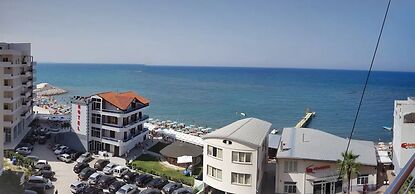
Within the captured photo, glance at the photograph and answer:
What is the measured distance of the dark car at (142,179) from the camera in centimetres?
580

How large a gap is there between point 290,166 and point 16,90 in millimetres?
5941

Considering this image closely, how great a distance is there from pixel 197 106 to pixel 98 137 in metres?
13.7

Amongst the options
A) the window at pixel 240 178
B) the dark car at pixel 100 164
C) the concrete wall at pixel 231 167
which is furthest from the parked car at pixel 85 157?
the window at pixel 240 178

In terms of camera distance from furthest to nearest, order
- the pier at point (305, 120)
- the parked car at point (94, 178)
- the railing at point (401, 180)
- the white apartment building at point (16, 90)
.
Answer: the pier at point (305, 120), the white apartment building at point (16, 90), the parked car at point (94, 178), the railing at point (401, 180)

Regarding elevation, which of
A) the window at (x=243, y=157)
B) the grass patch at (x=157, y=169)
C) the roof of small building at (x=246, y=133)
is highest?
the roof of small building at (x=246, y=133)

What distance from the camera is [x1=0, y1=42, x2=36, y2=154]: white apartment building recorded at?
7.55 meters

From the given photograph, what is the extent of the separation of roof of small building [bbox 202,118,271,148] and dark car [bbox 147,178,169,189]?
109 centimetres

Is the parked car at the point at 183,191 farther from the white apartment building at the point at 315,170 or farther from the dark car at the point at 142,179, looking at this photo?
the white apartment building at the point at 315,170

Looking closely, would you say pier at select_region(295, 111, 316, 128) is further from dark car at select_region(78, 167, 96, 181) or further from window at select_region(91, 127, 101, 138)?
dark car at select_region(78, 167, 96, 181)

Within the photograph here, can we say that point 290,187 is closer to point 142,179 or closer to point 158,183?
point 158,183

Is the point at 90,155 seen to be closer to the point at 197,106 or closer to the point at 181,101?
the point at 197,106

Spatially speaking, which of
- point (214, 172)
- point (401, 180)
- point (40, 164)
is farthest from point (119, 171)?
point (401, 180)

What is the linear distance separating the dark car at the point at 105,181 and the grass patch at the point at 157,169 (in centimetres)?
78

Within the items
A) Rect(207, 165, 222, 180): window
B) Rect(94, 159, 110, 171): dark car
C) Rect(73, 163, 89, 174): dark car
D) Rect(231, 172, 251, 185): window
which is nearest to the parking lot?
Rect(73, 163, 89, 174): dark car
